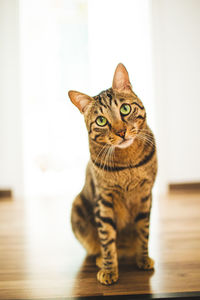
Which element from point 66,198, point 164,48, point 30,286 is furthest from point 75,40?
point 30,286

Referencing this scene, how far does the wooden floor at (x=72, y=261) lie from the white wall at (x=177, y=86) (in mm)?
732

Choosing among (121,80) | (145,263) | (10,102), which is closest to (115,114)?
(121,80)

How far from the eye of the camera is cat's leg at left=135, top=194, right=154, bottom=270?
3.45 feet

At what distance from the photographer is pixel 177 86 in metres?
2.56

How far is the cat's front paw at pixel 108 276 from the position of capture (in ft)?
3.16

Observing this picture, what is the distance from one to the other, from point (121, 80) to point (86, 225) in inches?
25.3

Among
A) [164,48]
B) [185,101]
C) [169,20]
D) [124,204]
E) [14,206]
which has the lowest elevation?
[14,206]

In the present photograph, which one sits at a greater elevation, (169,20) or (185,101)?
(169,20)

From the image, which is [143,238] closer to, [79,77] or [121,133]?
[121,133]

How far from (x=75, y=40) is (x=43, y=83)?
57cm

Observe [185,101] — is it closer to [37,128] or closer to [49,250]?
[37,128]

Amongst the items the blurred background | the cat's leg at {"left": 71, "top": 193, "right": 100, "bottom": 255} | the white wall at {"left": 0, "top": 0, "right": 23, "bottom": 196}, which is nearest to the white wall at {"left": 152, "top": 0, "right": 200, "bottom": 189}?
the blurred background

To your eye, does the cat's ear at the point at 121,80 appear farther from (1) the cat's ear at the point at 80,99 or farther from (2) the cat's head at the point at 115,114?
(1) the cat's ear at the point at 80,99

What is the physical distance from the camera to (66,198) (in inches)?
98.7
